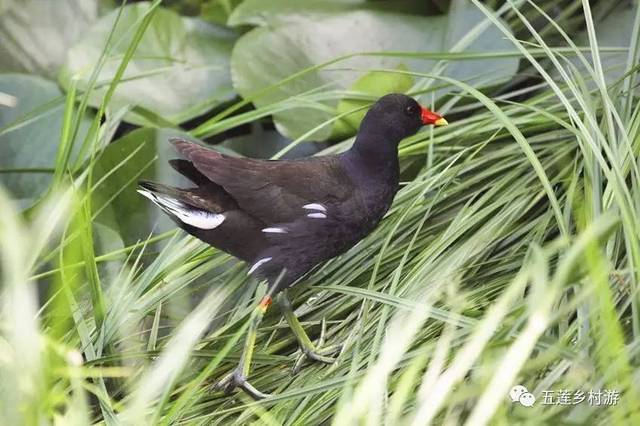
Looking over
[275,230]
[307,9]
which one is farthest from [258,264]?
[307,9]

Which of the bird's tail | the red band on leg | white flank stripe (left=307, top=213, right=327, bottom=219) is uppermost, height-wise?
the bird's tail

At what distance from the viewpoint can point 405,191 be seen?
1.67 m

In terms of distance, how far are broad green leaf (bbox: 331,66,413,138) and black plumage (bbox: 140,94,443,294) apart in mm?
435

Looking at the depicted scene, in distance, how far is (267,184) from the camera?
1.46 m

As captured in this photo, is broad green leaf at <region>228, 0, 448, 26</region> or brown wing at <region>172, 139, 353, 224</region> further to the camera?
broad green leaf at <region>228, 0, 448, 26</region>

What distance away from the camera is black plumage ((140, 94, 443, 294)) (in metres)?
1.46

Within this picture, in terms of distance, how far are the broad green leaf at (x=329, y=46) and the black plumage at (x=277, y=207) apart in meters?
0.53

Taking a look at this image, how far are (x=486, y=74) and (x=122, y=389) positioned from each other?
38.3 inches

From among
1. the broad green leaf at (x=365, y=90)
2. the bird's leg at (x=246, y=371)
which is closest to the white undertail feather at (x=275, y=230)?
the bird's leg at (x=246, y=371)

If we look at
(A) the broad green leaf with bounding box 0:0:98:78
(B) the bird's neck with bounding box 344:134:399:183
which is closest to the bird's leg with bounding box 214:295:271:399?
(B) the bird's neck with bounding box 344:134:399:183

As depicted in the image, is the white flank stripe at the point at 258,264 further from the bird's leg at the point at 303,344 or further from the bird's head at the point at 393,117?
the bird's head at the point at 393,117

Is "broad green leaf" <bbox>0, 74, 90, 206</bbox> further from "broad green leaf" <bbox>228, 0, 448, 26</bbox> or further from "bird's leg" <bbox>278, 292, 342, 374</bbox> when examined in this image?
"bird's leg" <bbox>278, 292, 342, 374</bbox>

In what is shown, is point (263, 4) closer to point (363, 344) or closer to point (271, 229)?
point (271, 229)

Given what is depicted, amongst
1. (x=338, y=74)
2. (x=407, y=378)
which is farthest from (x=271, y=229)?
(x=338, y=74)
